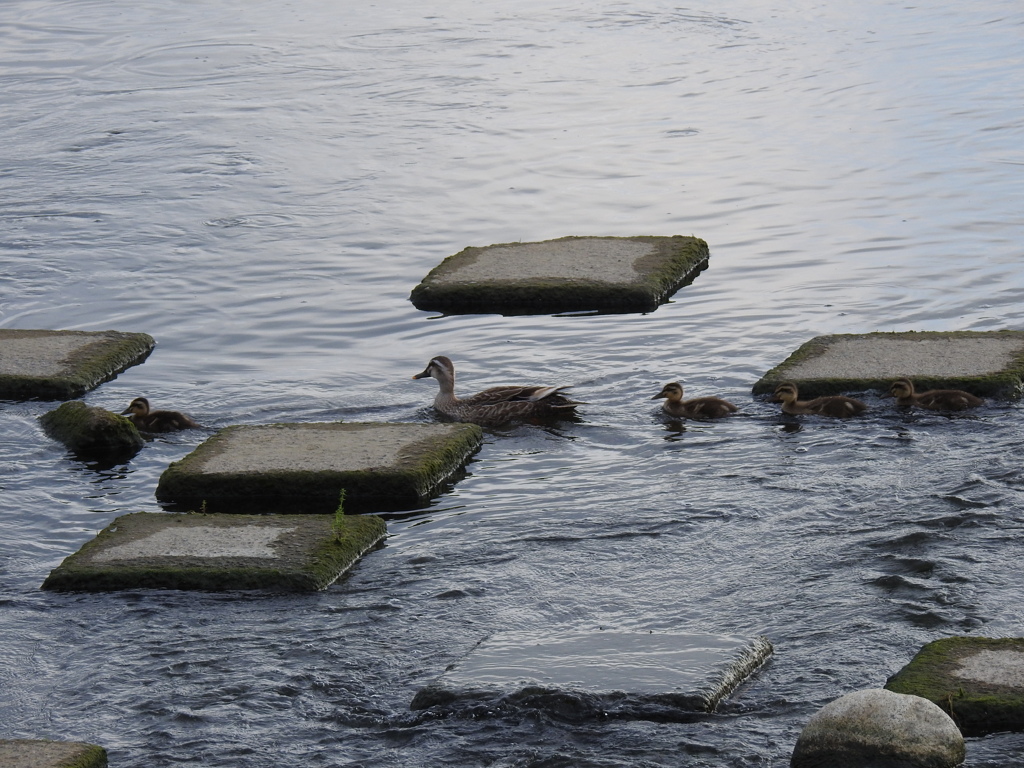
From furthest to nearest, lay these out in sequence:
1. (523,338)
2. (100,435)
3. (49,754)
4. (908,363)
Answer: (523,338) → (908,363) → (100,435) → (49,754)

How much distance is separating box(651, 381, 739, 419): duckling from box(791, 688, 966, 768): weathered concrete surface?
437 centimetres

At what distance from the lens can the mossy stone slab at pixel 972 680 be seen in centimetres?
575

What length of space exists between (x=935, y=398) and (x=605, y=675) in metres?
4.17

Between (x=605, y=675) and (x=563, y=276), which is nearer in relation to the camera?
(x=605, y=675)

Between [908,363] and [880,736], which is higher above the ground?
[908,363]

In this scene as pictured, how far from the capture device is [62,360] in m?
11.3

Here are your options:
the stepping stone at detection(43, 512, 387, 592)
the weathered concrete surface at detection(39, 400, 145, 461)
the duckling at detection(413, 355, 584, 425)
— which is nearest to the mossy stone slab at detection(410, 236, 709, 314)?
the duckling at detection(413, 355, 584, 425)

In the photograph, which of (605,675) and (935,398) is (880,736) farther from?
(935,398)

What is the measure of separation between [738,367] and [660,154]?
7885mm

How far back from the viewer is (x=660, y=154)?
18469mm

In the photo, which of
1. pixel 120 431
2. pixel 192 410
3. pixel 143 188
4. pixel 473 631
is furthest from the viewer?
pixel 143 188

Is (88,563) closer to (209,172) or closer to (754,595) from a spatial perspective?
(754,595)

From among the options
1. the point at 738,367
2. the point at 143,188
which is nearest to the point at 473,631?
the point at 738,367

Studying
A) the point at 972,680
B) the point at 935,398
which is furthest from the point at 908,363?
A: the point at 972,680
